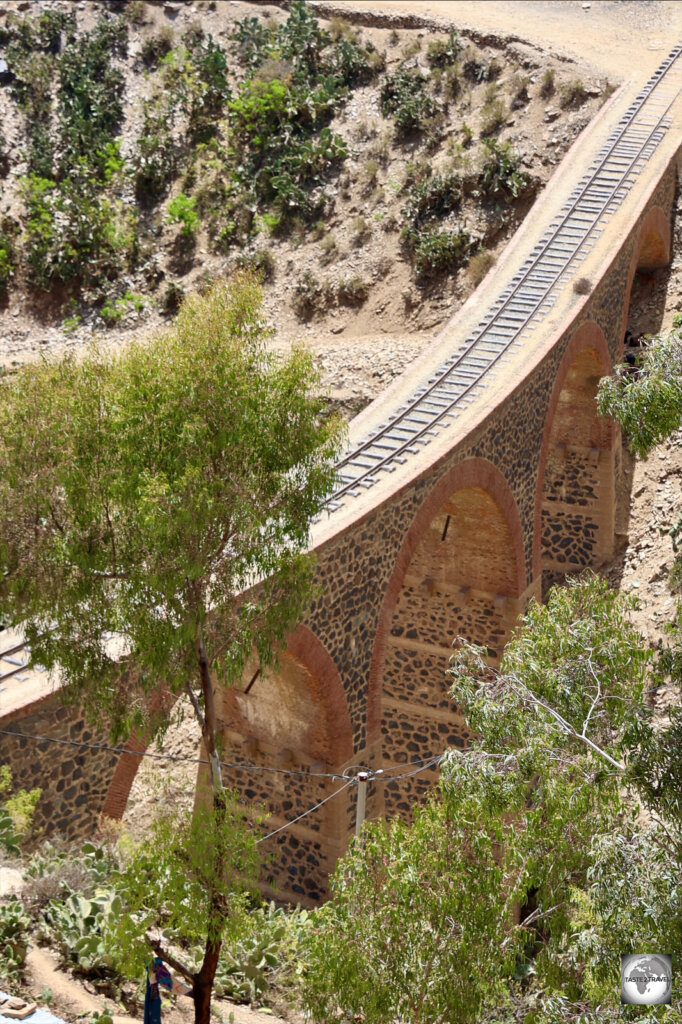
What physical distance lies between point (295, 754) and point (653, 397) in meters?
8.07

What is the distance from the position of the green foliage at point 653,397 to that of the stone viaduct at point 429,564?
14.4 feet

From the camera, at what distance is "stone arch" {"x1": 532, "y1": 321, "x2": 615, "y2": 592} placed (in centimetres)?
2084

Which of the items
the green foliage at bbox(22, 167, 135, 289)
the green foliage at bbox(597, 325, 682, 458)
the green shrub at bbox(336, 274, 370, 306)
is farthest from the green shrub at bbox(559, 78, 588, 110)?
the green foliage at bbox(597, 325, 682, 458)

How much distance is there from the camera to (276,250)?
26.6 metres

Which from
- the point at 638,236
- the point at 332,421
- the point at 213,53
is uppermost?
the point at 213,53

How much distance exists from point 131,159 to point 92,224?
2.51 metres

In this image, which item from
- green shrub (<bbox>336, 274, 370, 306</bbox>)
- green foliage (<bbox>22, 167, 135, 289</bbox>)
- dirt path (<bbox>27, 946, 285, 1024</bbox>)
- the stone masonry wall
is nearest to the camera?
dirt path (<bbox>27, 946, 285, 1024</bbox>)

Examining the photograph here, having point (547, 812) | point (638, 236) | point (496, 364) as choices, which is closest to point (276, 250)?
point (638, 236)

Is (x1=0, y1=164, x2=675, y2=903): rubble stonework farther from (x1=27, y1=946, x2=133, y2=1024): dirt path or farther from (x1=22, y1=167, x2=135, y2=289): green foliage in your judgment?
(x1=22, y1=167, x2=135, y2=289): green foliage

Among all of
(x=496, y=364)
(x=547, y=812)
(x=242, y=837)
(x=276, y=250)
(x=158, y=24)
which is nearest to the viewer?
(x=547, y=812)

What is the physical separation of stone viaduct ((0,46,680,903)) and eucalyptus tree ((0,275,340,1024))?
228cm

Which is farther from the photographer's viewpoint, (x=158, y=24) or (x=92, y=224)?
(x=158, y=24)

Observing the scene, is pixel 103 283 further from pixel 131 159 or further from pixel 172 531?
pixel 172 531
